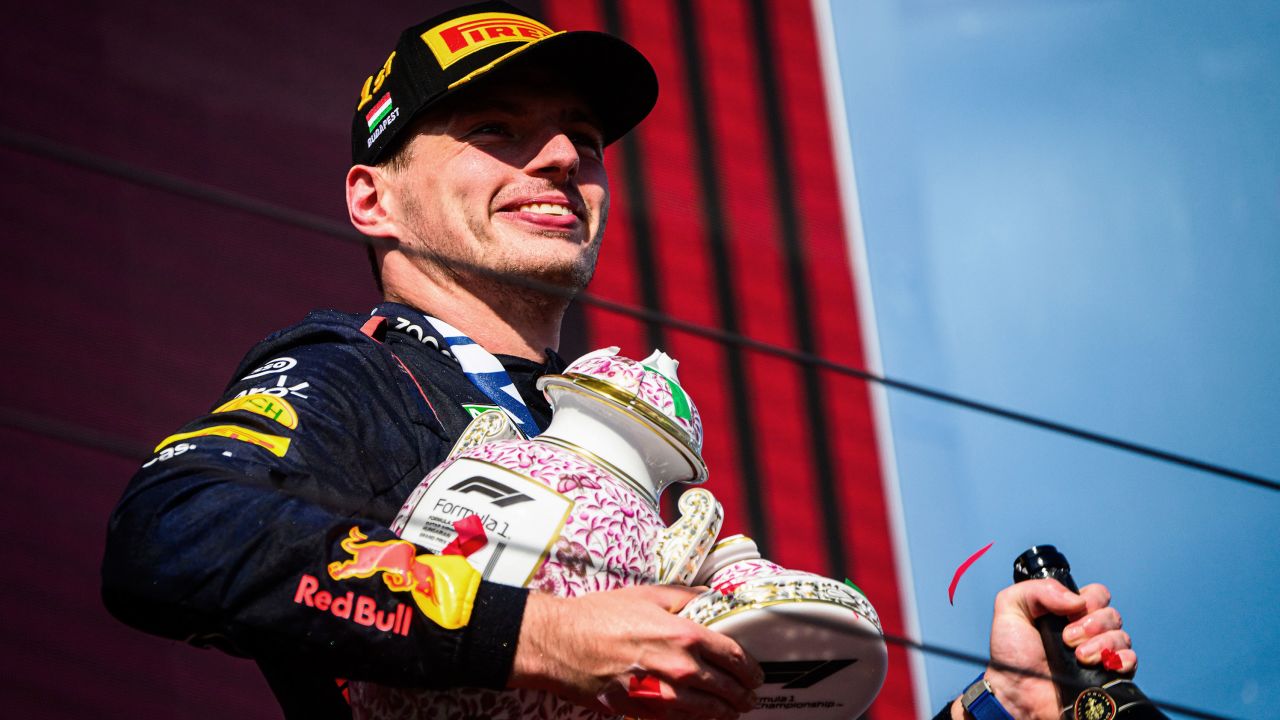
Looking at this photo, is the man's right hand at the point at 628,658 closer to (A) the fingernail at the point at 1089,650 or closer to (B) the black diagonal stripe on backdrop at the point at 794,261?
(A) the fingernail at the point at 1089,650

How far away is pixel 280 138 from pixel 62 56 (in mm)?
430

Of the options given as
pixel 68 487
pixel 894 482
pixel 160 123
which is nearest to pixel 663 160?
pixel 894 482

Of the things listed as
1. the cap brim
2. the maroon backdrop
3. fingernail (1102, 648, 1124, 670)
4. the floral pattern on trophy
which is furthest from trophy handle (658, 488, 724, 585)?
the maroon backdrop

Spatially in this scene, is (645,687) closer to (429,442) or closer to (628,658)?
(628,658)

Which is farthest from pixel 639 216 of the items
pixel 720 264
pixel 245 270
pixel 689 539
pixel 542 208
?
→ pixel 689 539

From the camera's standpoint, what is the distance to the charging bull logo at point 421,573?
85 cm

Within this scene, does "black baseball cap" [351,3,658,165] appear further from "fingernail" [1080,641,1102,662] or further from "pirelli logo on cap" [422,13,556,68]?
"fingernail" [1080,641,1102,662]

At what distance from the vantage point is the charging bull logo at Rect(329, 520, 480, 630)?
0.85 metres

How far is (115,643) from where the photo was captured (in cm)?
232

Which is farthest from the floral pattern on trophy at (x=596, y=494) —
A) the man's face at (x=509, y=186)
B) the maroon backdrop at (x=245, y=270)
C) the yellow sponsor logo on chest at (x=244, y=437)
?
the maroon backdrop at (x=245, y=270)

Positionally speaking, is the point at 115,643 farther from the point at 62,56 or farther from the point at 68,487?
the point at 62,56

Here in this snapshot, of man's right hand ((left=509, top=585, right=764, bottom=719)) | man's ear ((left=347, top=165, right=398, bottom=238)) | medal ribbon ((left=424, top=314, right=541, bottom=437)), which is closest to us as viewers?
man's right hand ((left=509, top=585, right=764, bottom=719))

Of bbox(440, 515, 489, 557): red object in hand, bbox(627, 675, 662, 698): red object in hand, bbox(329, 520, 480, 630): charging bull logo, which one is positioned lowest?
bbox(329, 520, 480, 630): charging bull logo

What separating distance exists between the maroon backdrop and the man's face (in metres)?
0.43
